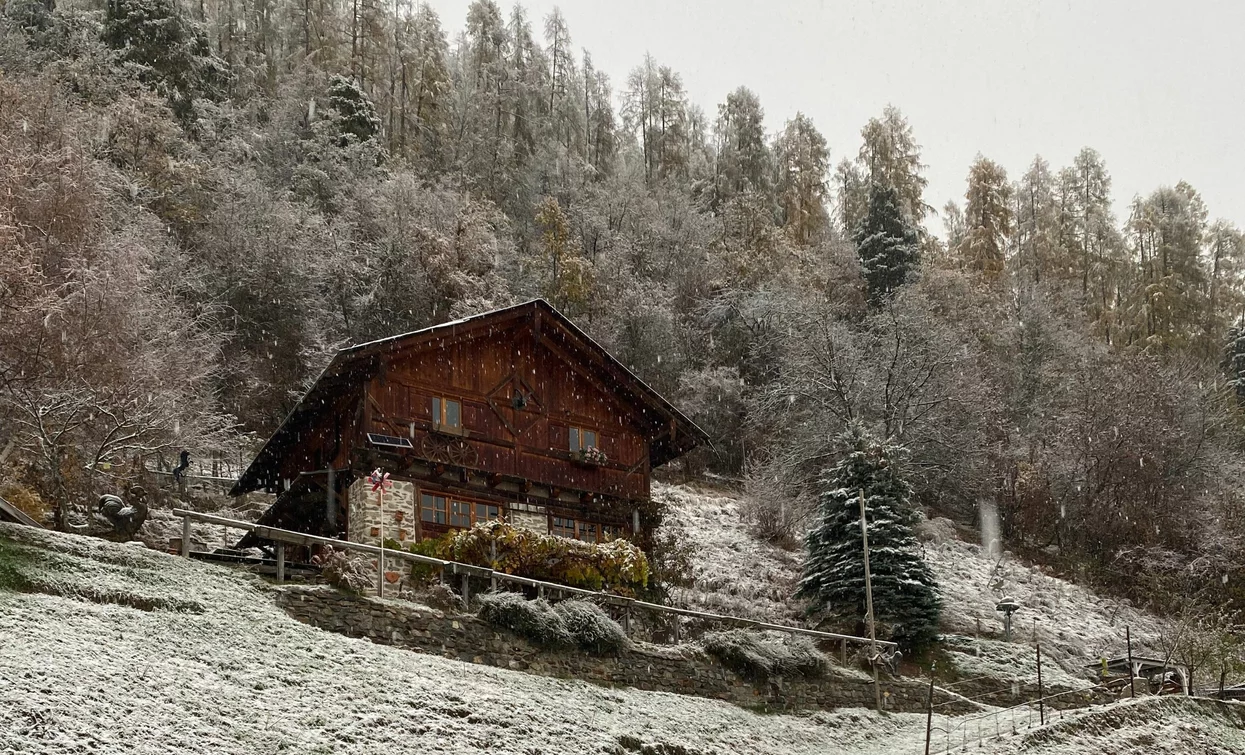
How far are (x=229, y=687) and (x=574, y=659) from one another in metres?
7.98

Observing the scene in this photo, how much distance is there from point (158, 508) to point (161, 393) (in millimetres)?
3345

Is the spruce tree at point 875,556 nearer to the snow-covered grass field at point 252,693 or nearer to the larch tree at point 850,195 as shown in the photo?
the snow-covered grass field at point 252,693

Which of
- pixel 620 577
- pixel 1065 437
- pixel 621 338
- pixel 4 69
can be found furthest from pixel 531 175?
pixel 620 577

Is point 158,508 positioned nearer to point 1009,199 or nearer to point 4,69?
point 4,69

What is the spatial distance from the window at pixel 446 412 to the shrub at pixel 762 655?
8.36m

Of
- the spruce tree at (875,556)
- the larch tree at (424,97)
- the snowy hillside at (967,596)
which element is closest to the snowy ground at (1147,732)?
the snowy hillside at (967,596)

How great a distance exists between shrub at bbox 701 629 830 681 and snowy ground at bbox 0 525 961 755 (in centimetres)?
284

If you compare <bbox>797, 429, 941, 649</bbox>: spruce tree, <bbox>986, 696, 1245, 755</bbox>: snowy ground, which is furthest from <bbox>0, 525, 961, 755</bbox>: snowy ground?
<bbox>797, 429, 941, 649</bbox>: spruce tree

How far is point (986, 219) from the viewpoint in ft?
220

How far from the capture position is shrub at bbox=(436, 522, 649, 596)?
24.5 m

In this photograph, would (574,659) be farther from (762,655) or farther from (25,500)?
(25,500)

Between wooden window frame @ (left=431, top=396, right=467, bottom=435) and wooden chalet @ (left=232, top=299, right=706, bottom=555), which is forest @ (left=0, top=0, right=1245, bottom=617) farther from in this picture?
wooden window frame @ (left=431, top=396, right=467, bottom=435)

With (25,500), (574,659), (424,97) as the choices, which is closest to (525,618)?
(574,659)

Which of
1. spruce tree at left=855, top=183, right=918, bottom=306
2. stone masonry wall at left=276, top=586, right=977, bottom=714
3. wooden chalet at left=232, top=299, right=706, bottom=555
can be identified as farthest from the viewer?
spruce tree at left=855, top=183, right=918, bottom=306
